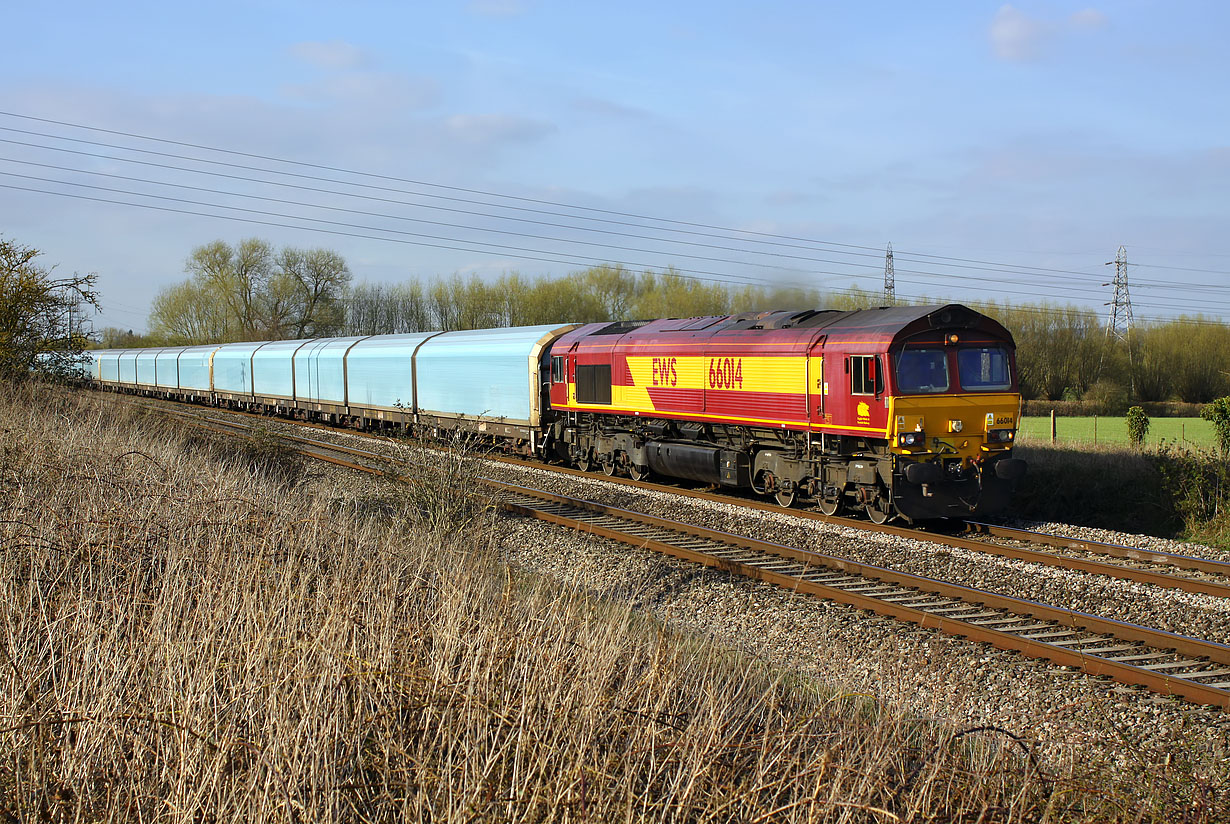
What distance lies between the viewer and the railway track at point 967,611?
7297mm

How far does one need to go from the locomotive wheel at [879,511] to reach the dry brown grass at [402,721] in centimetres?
712

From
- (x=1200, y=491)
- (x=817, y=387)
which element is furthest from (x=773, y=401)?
(x=1200, y=491)

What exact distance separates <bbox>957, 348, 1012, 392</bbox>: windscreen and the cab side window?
150 cm

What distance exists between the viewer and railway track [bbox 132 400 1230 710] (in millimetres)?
→ 7297

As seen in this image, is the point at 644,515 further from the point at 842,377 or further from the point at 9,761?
the point at 9,761

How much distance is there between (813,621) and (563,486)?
9788 mm

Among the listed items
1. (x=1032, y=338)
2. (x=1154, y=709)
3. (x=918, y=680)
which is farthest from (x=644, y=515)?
(x=1032, y=338)

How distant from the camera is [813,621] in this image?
344 inches

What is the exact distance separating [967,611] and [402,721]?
6.99 m

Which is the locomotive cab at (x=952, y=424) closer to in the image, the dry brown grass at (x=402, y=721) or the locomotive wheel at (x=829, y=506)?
the locomotive wheel at (x=829, y=506)

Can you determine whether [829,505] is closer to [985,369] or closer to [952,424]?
[952,424]

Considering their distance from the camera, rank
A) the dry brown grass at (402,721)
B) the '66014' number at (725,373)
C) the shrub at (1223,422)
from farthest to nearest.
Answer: the shrub at (1223,422)
the '66014' number at (725,373)
the dry brown grass at (402,721)

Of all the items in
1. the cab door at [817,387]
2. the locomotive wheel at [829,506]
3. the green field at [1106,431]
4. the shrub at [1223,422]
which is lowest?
A: the locomotive wheel at [829,506]

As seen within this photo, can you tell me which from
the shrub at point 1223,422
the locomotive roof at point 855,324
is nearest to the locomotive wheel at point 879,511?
the locomotive roof at point 855,324
